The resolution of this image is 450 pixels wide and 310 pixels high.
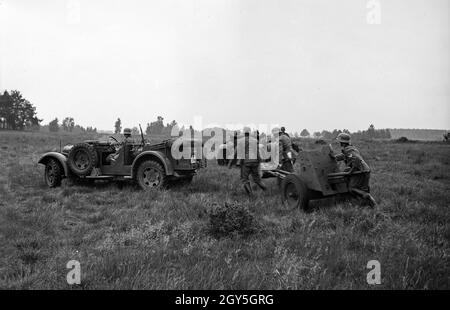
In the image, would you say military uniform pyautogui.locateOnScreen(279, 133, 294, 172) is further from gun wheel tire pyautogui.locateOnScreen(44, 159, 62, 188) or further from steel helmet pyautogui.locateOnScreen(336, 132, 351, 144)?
gun wheel tire pyautogui.locateOnScreen(44, 159, 62, 188)

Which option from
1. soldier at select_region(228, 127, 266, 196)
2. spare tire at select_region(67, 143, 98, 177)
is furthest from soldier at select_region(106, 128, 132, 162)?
soldier at select_region(228, 127, 266, 196)

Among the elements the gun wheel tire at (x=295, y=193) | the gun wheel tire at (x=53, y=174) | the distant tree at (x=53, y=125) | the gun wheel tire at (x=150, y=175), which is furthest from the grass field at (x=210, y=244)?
the distant tree at (x=53, y=125)

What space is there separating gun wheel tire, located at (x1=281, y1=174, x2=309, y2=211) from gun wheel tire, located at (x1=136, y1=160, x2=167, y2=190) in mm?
3473

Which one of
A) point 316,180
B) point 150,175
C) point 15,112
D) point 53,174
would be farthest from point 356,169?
point 15,112

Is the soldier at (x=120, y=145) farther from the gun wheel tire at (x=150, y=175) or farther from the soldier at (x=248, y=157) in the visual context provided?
the soldier at (x=248, y=157)

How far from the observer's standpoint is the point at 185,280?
357cm

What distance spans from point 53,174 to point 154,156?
3.44 m

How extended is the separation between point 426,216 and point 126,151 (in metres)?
7.81

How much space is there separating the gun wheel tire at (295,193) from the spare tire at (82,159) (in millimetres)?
5826

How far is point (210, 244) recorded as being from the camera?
4.67 metres

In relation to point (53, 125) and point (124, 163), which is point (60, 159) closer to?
point (124, 163)

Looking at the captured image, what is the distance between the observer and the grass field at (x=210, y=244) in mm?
3605

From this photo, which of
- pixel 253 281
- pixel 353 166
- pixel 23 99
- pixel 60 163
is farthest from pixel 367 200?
pixel 23 99
